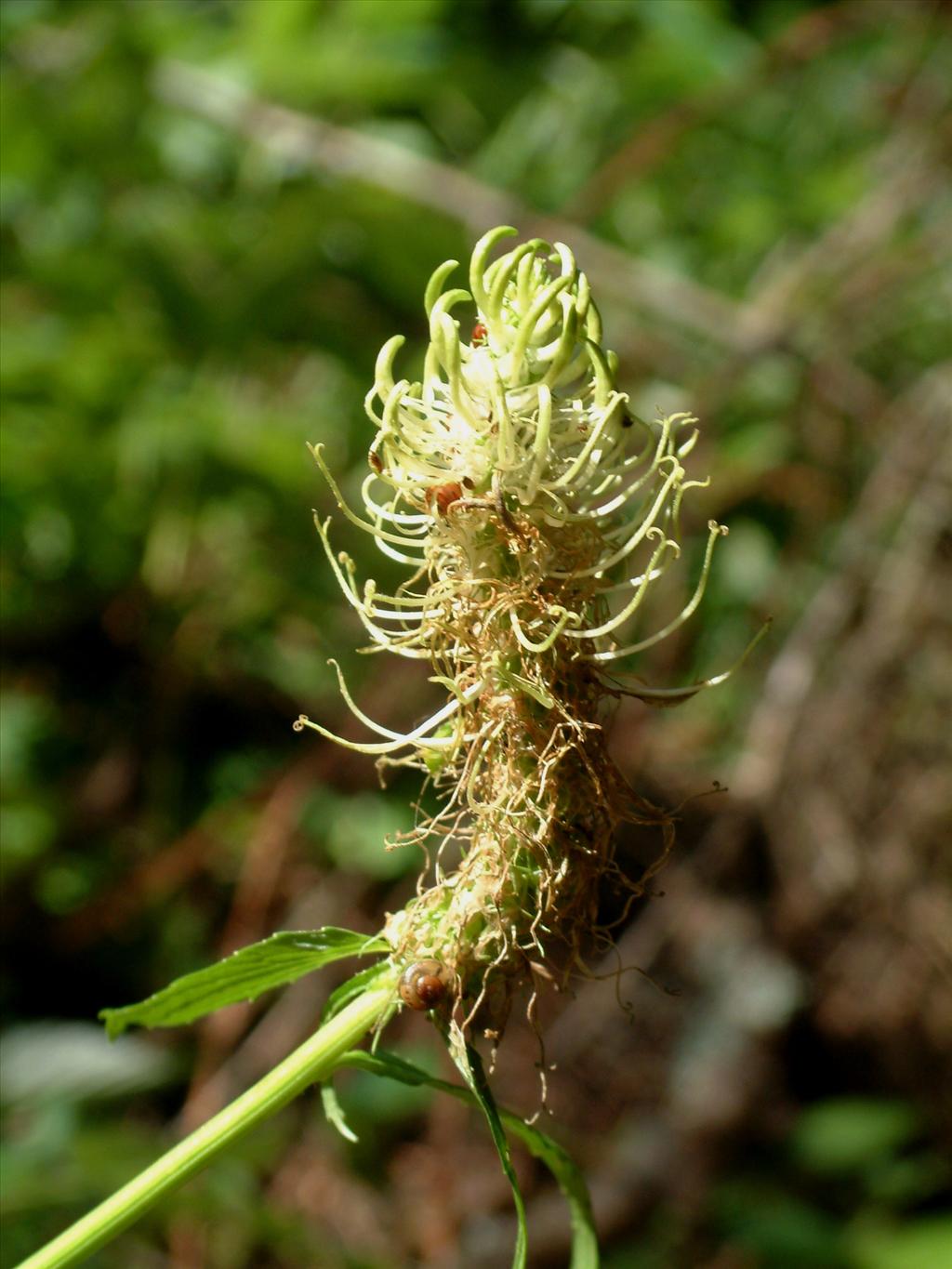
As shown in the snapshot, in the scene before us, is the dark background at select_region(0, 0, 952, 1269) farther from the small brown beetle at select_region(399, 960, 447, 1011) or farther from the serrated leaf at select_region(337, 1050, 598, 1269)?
the small brown beetle at select_region(399, 960, 447, 1011)

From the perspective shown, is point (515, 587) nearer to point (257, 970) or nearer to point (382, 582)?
point (257, 970)

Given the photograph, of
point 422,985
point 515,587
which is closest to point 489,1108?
point 422,985

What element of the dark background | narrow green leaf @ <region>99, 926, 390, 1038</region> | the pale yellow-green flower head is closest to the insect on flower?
the pale yellow-green flower head

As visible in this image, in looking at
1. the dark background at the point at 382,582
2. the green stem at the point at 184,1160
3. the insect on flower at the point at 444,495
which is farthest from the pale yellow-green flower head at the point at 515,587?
the dark background at the point at 382,582

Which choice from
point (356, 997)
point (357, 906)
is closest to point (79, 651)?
point (357, 906)

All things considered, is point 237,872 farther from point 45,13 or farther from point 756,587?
point 45,13

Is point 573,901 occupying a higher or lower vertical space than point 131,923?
higher

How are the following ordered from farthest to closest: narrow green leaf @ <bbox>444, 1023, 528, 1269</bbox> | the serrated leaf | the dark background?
the dark background
the serrated leaf
narrow green leaf @ <bbox>444, 1023, 528, 1269</bbox>
